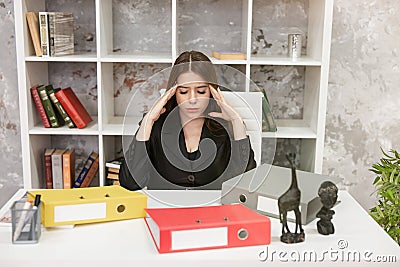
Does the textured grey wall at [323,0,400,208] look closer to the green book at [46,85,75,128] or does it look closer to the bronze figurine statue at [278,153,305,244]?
the green book at [46,85,75,128]

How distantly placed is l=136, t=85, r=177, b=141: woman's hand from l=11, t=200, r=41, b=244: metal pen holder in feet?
1.71

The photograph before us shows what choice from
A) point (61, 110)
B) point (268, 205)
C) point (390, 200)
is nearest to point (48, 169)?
point (61, 110)

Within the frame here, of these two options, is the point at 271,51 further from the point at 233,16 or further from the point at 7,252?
the point at 7,252

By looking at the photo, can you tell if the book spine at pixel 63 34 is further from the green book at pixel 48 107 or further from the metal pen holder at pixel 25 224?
the metal pen holder at pixel 25 224

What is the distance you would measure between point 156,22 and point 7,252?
6.40 feet

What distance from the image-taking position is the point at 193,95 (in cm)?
186

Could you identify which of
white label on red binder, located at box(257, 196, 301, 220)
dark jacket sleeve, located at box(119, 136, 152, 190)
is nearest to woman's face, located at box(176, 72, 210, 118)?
dark jacket sleeve, located at box(119, 136, 152, 190)

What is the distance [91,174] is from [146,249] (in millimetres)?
1709

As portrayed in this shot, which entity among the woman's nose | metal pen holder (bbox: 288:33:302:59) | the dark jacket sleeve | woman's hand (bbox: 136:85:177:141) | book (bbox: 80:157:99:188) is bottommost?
book (bbox: 80:157:99:188)

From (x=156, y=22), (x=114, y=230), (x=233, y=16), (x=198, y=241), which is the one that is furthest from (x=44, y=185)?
(x=198, y=241)

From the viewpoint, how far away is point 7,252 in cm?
145

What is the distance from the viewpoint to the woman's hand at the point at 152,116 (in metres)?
1.94

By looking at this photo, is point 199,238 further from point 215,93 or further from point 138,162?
point 215,93

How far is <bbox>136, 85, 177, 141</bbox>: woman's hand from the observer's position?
194 cm
